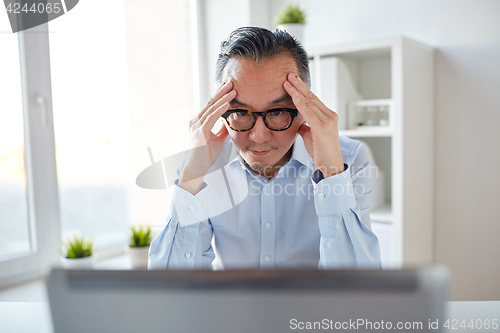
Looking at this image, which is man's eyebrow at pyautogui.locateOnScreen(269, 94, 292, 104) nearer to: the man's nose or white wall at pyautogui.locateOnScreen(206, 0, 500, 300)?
the man's nose

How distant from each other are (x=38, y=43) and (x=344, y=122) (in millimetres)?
1606

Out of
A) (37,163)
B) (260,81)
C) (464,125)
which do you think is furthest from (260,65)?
(464,125)

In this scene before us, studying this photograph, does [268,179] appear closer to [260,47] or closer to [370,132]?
[260,47]

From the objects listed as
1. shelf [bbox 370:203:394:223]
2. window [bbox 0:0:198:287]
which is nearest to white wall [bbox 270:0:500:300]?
shelf [bbox 370:203:394:223]

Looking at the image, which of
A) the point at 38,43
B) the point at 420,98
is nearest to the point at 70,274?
the point at 38,43

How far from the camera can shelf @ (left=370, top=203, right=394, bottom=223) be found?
1.97m

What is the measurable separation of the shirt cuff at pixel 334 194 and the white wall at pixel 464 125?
122 centimetres

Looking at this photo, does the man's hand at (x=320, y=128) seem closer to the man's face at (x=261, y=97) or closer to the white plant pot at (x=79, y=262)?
the man's face at (x=261, y=97)

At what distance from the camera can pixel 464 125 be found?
2.07m

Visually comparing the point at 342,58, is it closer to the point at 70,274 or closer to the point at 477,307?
the point at 477,307

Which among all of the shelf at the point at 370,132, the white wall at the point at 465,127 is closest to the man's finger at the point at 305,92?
the shelf at the point at 370,132

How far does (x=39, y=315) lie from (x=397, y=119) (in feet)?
5.43

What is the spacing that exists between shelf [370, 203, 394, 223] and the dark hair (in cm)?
101

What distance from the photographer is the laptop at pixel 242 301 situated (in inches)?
15.2
